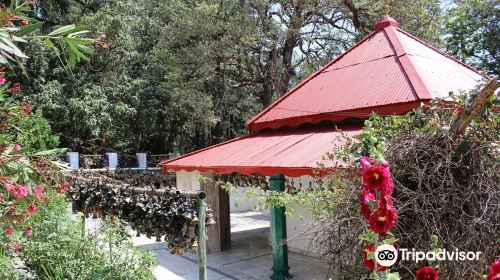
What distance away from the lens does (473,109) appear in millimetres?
2627

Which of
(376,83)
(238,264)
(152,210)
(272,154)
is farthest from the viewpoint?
(238,264)

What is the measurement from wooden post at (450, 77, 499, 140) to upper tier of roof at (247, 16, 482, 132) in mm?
3251

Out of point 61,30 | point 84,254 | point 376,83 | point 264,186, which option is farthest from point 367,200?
point 264,186

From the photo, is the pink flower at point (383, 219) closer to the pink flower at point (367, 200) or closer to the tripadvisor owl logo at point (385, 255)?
the pink flower at point (367, 200)

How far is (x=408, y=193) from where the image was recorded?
2.57m

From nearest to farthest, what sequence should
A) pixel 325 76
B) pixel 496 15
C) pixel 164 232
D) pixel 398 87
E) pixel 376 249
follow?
pixel 376 249 < pixel 164 232 < pixel 398 87 < pixel 325 76 < pixel 496 15

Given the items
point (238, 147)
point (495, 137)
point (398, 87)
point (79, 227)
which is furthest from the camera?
point (238, 147)

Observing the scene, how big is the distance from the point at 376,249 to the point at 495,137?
4.05 ft

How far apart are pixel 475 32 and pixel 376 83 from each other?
55.8ft

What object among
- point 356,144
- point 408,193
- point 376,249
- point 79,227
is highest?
point 356,144

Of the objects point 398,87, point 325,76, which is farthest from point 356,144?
point 325,76

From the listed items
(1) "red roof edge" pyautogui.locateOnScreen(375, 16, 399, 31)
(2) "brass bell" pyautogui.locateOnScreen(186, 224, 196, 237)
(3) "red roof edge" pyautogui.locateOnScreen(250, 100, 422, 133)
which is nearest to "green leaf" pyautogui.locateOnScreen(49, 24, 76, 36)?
(2) "brass bell" pyautogui.locateOnScreen(186, 224, 196, 237)

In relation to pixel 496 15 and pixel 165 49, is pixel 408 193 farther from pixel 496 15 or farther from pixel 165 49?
pixel 496 15

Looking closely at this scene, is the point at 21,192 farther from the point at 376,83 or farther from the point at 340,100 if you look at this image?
the point at 376,83
